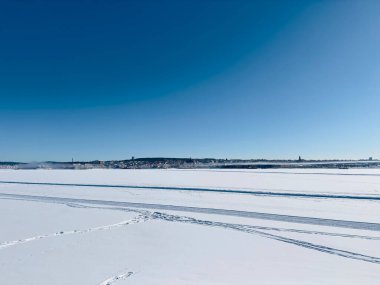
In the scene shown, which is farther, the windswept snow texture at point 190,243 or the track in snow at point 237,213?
the track in snow at point 237,213

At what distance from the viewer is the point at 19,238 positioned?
24.4 ft

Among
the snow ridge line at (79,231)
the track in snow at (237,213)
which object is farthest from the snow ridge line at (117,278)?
the track in snow at (237,213)

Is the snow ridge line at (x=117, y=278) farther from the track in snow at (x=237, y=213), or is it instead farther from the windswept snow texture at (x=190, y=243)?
the track in snow at (x=237, y=213)

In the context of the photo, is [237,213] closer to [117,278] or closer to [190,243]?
[190,243]

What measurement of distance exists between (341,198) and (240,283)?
11.0 metres

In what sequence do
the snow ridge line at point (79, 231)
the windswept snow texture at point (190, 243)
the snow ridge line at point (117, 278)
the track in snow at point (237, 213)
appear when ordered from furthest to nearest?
1. the track in snow at point (237, 213)
2. the snow ridge line at point (79, 231)
3. the windswept snow texture at point (190, 243)
4. the snow ridge line at point (117, 278)

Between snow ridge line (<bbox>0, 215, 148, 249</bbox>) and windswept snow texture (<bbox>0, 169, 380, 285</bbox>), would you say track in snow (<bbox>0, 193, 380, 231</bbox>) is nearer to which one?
windswept snow texture (<bbox>0, 169, 380, 285</bbox>)

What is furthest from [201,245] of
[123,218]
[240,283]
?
[123,218]

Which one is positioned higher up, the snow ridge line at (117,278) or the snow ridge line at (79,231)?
the snow ridge line at (79,231)

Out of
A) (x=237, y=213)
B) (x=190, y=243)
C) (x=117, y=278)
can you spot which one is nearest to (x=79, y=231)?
(x=190, y=243)

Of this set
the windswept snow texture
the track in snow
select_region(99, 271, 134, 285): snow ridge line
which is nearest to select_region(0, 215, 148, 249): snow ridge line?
the windswept snow texture

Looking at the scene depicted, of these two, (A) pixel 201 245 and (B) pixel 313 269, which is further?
(A) pixel 201 245

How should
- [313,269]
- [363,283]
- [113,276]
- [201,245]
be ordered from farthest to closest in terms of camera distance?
[201,245], [313,269], [113,276], [363,283]

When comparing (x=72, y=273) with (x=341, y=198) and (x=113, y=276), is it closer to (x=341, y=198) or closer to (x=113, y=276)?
(x=113, y=276)
